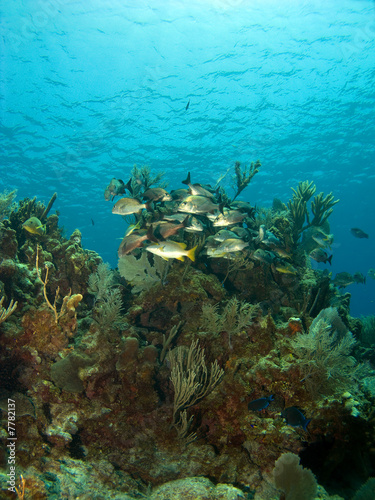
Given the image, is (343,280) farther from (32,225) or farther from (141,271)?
(32,225)

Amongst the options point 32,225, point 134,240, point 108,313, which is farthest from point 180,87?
point 108,313

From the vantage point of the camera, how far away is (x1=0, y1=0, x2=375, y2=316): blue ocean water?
58.9 ft

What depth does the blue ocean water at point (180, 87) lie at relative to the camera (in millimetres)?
17953

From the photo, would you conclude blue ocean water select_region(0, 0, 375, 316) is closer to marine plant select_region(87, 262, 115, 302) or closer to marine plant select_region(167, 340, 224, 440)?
marine plant select_region(87, 262, 115, 302)

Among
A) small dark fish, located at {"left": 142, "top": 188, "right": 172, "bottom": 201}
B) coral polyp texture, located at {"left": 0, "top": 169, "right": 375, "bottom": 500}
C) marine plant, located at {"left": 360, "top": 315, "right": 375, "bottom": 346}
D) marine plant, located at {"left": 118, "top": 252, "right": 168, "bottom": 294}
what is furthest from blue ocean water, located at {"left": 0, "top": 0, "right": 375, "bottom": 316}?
marine plant, located at {"left": 360, "top": 315, "right": 375, "bottom": 346}

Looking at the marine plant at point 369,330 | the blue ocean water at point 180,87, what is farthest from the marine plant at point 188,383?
the blue ocean water at point 180,87

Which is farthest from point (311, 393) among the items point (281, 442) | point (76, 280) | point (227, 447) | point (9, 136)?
point (9, 136)

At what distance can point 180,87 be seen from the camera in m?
22.3

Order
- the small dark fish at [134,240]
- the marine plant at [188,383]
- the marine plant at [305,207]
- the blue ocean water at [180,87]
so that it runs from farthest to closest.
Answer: the blue ocean water at [180,87]
the marine plant at [305,207]
the small dark fish at [134,240]
the marine plant at [188,383]

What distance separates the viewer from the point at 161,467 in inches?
141

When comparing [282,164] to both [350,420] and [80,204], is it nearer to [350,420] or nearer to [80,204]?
[80,204]

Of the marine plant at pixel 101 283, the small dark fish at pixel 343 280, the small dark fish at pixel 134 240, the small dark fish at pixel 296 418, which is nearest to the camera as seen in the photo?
the small dark fish at pixel 296 418

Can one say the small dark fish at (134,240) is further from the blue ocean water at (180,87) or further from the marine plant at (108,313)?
the blue ocean water at (180,87)

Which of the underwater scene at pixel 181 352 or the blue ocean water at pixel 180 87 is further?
the blue ocean water at pixel 180 87
